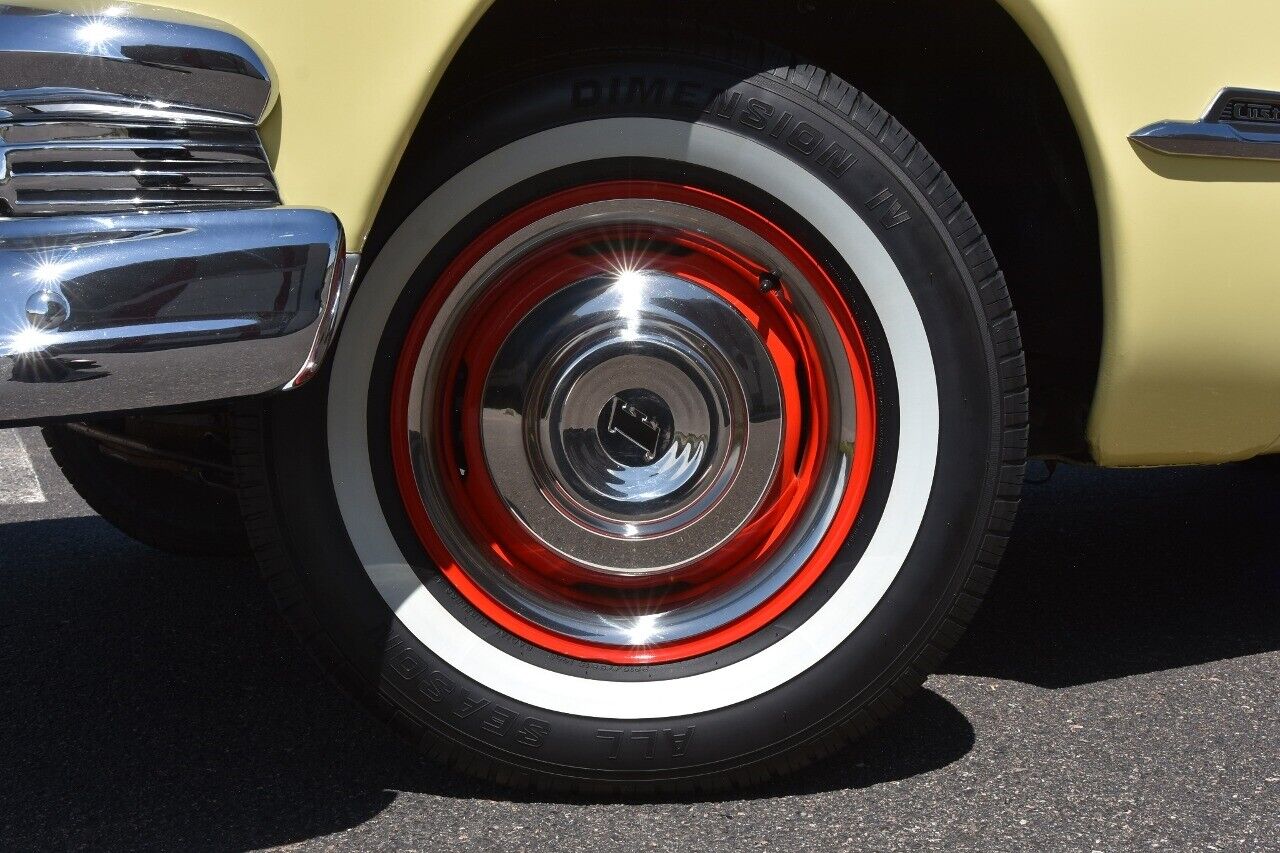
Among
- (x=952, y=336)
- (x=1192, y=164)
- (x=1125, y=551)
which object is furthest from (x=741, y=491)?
(x=1125, y=551)

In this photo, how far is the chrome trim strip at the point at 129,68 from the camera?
3.85 ft

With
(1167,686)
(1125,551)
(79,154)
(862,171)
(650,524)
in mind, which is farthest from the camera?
(1125,551)

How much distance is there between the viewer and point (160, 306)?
1.22m

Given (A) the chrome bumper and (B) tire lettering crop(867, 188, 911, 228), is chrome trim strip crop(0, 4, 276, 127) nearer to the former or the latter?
(A) the chrome bumper

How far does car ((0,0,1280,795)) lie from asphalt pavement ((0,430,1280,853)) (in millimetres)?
101

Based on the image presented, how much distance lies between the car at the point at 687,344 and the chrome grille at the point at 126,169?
0.4 inches

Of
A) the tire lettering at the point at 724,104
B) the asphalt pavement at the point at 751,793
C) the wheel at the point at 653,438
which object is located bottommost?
the asphalt pavement at the point at 751,793

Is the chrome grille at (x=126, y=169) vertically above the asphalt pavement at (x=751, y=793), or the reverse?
the chrome grille at (x=126, y=169)

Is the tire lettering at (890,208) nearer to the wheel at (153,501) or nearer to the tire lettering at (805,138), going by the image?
the tire lettering at (805,138)

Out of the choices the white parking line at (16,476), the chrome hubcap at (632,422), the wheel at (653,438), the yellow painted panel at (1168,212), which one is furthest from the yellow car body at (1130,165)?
the white parking line at (16,476)

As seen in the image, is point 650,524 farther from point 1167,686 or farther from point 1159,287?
point 1167,686

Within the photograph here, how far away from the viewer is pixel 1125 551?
8.23ft

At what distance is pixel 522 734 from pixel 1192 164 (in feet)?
3.49

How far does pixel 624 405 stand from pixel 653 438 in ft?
0.19
